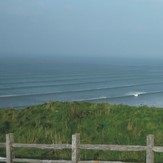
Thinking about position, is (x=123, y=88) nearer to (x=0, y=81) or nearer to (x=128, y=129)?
(x=0, y=81)

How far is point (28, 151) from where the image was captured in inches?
730

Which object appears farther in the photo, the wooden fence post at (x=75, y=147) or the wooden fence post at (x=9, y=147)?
the wooden fence post at (x=9, y=147)

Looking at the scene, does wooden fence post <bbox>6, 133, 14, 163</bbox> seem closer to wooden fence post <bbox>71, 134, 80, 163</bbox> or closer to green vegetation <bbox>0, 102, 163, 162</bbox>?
wooden fence post <bbox>71, 134, 80, 163</bbox>

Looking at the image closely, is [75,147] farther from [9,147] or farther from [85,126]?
[85,126]

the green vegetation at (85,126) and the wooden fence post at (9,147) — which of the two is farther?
the green vegetation at (85,126)

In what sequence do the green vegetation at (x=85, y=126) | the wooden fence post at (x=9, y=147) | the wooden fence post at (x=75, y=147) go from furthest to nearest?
1. the green vegetation at (x=85, y=126)
2. the wooden fence post at (x=9, y=147)
3. the wooden fence post at (x=75, y=147)

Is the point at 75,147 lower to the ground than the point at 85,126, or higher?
lower

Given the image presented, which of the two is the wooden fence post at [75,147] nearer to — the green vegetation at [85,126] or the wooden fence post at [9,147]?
the wooden fence post at [9,147]

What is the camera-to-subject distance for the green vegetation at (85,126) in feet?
60.0

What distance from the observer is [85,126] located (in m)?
20.8

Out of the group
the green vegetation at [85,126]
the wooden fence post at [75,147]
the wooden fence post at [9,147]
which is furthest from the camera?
the green vegetation at [85,126]

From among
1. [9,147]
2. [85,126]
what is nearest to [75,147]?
[9,147]

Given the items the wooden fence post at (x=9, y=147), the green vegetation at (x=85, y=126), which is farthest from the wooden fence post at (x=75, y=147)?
the green vegetation at (x=85, y=126)

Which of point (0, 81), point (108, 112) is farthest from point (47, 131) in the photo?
point (0, 81)
